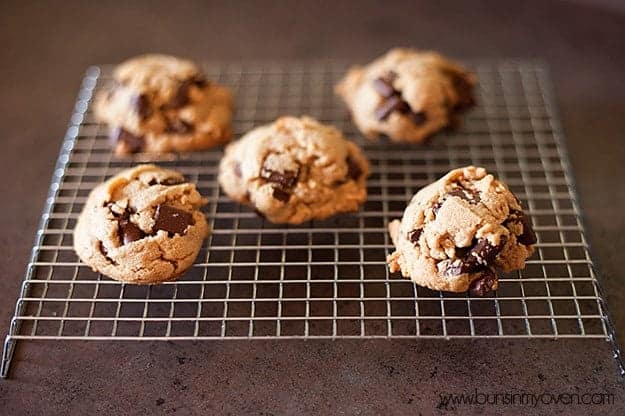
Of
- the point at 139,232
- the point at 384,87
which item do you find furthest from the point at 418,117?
the point at 139,232

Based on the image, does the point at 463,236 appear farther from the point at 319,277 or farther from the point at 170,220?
the point at 170,220

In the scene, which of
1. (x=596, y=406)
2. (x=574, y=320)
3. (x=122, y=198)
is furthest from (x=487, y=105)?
(x=122, y=198)

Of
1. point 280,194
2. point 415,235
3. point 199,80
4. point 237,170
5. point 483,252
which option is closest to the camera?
point 483,252

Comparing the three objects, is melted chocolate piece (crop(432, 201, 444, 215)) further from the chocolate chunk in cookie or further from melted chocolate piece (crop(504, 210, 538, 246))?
melted chocolate piece (crop(504, 210, 538, 246))

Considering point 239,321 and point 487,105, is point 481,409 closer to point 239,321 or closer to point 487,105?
point 239,321

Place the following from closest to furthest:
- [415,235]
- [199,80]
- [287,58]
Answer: [415,235], [199,80], [287,58]
